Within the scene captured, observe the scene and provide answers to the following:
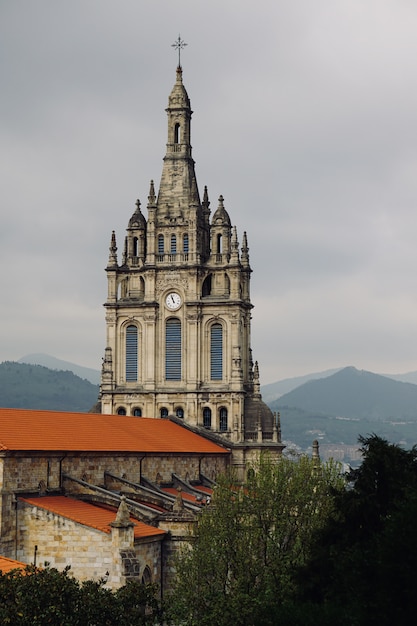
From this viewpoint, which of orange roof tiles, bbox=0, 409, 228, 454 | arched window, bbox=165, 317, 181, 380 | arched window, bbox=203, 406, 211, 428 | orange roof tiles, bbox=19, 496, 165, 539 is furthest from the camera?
arched window, bbox=165, 317, 181, 380

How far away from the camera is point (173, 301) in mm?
94750

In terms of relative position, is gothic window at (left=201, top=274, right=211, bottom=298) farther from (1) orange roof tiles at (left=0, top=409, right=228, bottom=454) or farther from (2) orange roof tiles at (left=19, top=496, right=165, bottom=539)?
(2) orange roof tiles at (left=19, top=496, right=165, bottom=539)

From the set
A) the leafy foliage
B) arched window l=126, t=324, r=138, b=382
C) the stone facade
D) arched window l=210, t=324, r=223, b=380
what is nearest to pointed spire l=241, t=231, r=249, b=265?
arched window l=210, t=324, r=223, b=380

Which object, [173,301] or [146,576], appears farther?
[173,301]

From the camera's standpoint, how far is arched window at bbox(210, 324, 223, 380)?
308 ft

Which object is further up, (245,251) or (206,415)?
(245,251)

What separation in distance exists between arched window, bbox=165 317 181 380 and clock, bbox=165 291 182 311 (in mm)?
940

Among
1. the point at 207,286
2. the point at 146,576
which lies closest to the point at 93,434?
the point at 146,576

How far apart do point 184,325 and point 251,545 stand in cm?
4215

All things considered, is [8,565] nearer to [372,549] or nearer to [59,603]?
[59,603]

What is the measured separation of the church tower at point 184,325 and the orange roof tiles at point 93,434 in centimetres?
382

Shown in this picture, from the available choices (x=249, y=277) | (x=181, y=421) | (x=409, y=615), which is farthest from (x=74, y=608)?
(x=249, y=277)

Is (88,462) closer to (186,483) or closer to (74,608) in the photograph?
(186,483)

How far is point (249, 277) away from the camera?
9819 cm
